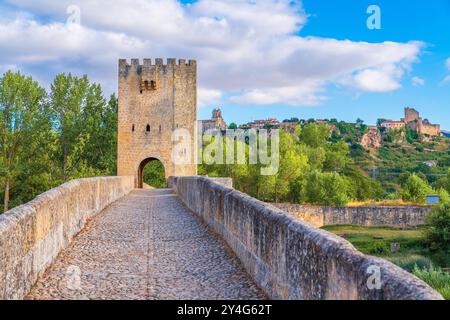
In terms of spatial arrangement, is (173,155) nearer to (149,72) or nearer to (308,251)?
(149,72)

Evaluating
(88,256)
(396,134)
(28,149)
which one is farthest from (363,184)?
(396,134)

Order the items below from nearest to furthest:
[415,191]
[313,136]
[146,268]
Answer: [146,268]
[415,191]
[313,136]

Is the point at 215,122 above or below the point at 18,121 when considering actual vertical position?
above

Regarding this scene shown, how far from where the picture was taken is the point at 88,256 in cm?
756

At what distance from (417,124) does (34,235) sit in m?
177

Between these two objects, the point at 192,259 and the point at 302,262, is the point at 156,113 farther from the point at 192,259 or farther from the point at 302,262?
the point at 302,262

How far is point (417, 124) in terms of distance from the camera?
170125 millimetres

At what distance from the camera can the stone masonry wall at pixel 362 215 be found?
4569 cm

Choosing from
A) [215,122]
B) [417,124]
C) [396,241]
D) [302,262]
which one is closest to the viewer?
[302,262]

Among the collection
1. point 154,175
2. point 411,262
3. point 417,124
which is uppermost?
point 417,124

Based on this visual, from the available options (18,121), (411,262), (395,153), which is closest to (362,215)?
(411,262)

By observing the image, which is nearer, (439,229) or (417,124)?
(439,229)

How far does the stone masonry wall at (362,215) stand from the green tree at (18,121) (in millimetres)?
21807
